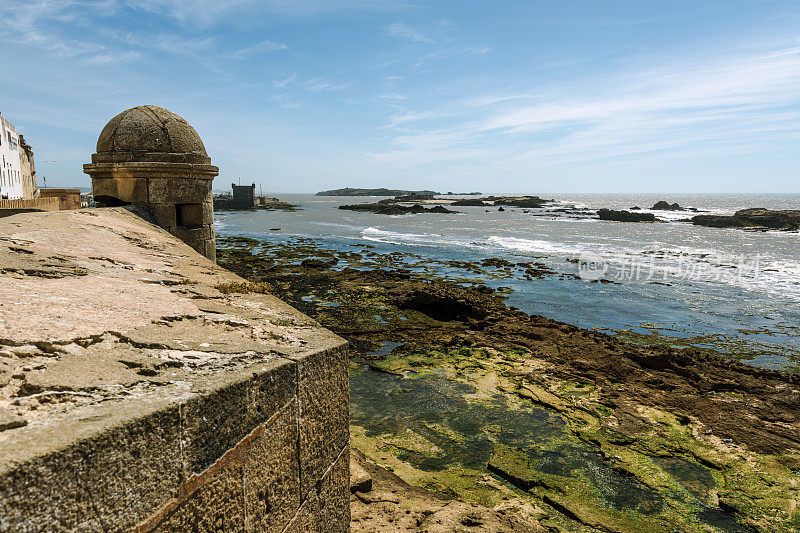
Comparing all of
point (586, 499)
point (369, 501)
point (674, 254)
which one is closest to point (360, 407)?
point (369, 501)

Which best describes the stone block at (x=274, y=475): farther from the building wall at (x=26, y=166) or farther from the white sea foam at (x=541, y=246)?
the building wall at (x=26, y=166)

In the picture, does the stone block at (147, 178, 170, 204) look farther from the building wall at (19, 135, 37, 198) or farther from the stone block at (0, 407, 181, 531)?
the building wall at (19, 135, 37, 198)

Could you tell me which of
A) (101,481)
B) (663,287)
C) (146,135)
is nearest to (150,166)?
(146,135)

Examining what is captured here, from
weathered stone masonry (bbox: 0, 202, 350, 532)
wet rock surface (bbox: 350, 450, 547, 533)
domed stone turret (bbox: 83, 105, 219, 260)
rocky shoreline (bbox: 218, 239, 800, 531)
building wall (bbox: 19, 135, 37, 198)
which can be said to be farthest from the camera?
building wall (bbox: 19, 135, 37, 198)

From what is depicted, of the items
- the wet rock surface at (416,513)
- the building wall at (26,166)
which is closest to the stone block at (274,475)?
the wet rock surface at (416,513)

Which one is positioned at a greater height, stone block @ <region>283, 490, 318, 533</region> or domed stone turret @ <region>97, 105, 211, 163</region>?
domed stone turret @ <region>97, 105, 211, 163</region>

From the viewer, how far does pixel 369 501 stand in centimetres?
461

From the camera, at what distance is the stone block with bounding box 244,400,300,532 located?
187 centimetres

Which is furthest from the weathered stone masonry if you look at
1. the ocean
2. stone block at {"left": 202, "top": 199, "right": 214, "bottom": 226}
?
the ocean

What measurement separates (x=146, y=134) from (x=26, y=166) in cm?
5033

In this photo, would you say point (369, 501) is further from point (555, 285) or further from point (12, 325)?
point (555, 285)

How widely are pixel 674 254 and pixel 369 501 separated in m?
33.9

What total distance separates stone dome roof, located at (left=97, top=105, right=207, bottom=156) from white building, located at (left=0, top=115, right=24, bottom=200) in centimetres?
3395

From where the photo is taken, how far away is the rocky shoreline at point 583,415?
5434 millimetres
